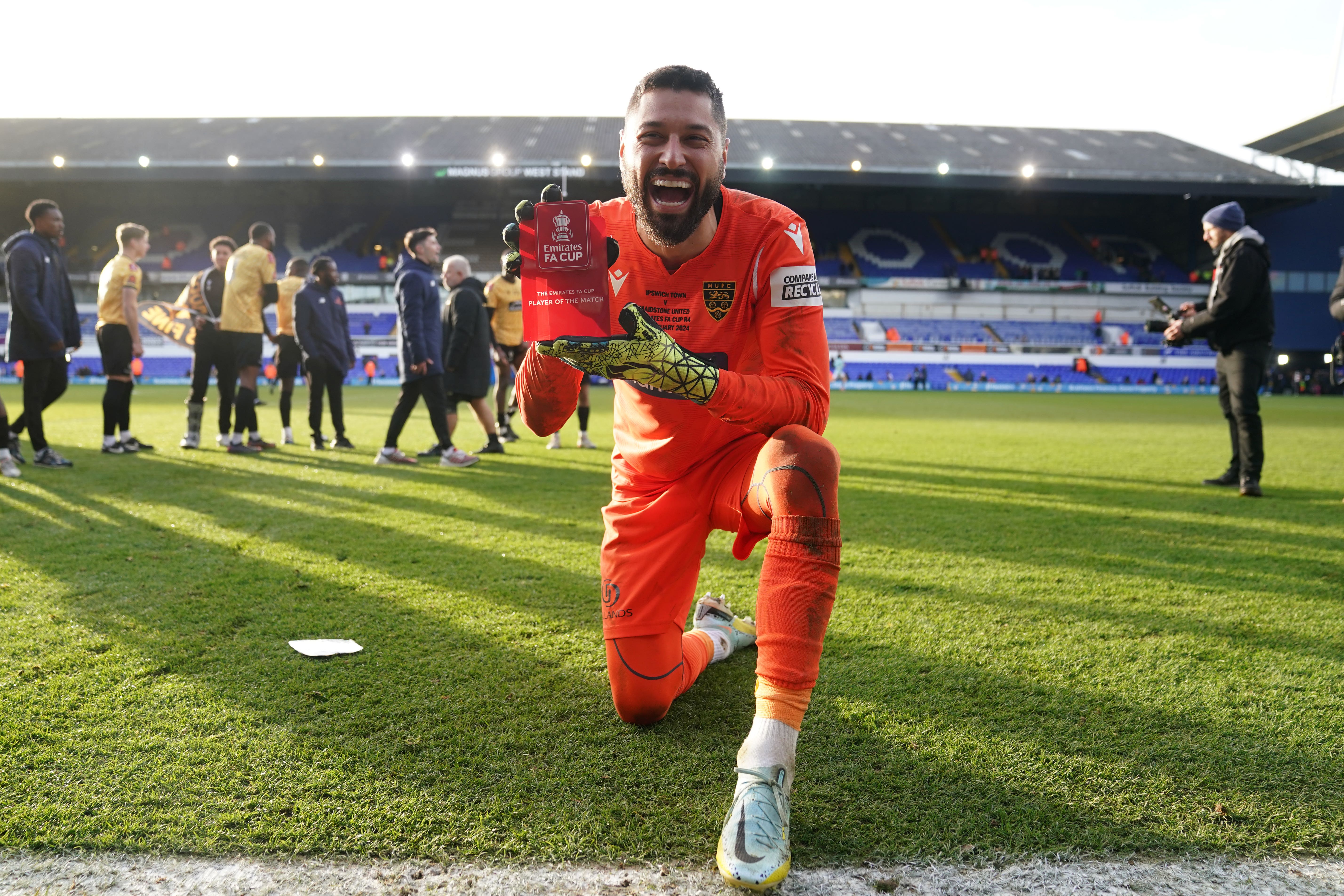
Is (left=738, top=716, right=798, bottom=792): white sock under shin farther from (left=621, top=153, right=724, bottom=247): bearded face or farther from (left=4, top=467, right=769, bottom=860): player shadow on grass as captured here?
(left=621, top=153, right=724, bottom=247): bearded face

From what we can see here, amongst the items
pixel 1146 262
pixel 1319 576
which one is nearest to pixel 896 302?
pixel 1146 262

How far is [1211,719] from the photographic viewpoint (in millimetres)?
2113

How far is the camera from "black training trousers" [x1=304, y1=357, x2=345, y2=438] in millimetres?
7957

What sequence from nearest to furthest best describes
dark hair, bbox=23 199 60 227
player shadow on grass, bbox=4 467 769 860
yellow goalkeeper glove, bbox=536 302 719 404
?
player shadow on grass, bbox=4 467 769 860 < yellow goalkeeper glove, bbox=536 302 719 404 < dark hair, bbox=23 199 60 227

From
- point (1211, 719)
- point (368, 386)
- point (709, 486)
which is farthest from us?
point (368, 386)

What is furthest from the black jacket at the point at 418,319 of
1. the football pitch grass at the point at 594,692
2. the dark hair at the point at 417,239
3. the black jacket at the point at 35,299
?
the black jacket at the point at 35,299

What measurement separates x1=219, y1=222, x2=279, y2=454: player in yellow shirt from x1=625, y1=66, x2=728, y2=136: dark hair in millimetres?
6591

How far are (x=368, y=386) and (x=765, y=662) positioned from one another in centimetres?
2601

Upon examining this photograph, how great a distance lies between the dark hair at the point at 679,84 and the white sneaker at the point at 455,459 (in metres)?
5.37

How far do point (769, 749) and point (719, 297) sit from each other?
1.24 metres

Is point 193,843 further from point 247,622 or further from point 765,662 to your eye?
point 247,622

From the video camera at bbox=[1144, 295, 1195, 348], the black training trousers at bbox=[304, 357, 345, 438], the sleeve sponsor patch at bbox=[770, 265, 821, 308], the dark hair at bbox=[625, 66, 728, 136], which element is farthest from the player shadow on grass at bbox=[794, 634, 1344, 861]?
the black training trousers at bbox=[304, 357, 345, 438]

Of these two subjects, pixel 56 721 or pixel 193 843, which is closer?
pixel 193 843

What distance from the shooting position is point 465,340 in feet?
24.0
